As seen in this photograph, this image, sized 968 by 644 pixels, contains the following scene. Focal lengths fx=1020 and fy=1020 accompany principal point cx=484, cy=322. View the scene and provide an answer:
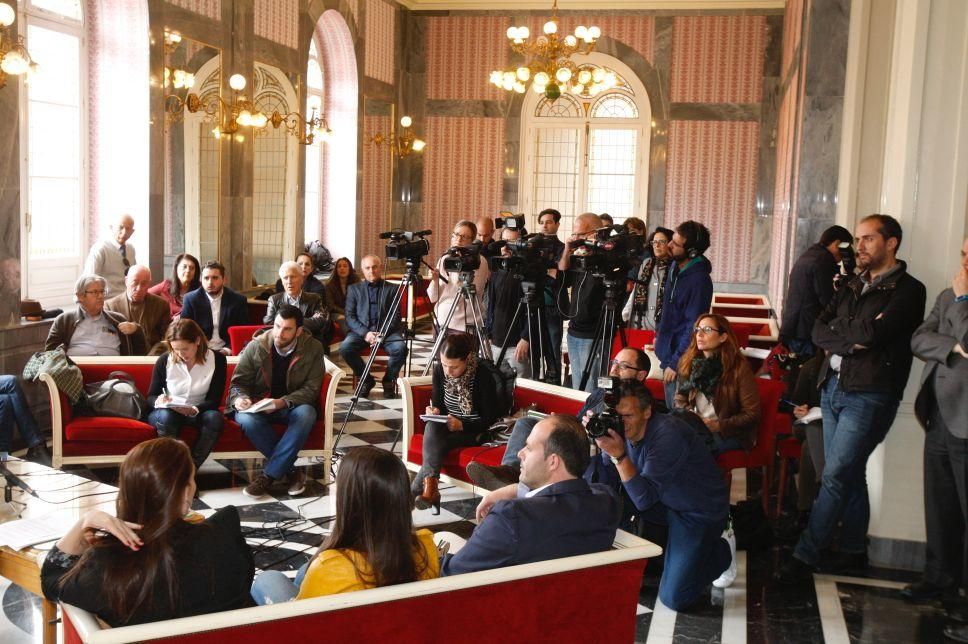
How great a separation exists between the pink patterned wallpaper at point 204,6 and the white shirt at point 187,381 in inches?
158

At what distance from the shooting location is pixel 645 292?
7969 millimetres

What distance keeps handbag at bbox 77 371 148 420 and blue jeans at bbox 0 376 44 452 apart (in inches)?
17.2

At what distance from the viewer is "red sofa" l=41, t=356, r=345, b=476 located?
572cm

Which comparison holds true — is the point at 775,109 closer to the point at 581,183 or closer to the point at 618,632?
the point at 581,183

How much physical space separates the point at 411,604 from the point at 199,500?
3.53m

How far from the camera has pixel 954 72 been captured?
15.2 feet

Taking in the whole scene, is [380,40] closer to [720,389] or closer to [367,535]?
[720,389]

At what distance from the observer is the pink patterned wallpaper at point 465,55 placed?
14977 millimetres

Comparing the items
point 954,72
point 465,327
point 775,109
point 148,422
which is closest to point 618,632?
point 954,72

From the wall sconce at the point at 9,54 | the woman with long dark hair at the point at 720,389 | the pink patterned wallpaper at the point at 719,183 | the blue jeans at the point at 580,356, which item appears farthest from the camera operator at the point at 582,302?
the pink patterned wallpaper at the point at 719,183

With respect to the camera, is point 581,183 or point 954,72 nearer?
point 954,72

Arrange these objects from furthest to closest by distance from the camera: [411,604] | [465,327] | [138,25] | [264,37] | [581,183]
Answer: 1. [581,183]
2. [264,37]
3. [138,25]
4. [465,327]
5. [411,604]

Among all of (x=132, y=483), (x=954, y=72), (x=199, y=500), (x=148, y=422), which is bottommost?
(x=199, y=500)

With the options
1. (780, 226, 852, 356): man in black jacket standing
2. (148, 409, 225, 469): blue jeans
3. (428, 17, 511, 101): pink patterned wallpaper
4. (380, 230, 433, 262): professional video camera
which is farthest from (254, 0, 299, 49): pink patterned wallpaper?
(780, 226, 852, 356): man in black jacket standing
